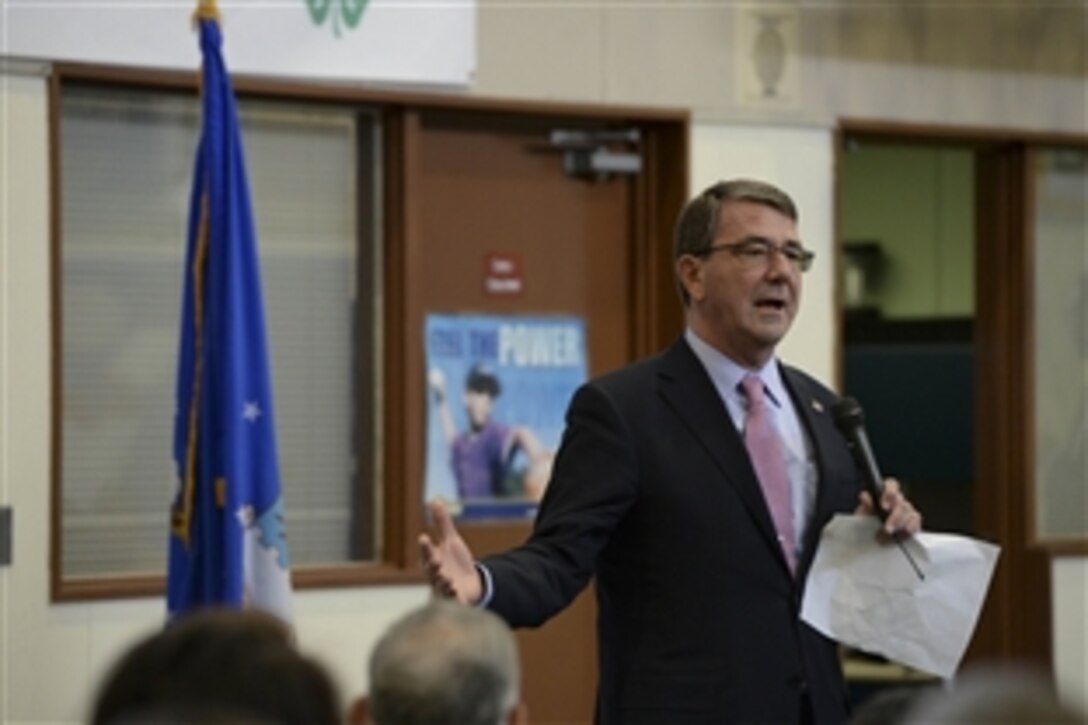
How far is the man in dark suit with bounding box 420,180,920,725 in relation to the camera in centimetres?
370

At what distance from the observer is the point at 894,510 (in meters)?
3.71

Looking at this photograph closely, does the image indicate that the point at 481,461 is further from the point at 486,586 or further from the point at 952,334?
the point at 952,334

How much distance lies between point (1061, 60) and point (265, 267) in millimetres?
3011

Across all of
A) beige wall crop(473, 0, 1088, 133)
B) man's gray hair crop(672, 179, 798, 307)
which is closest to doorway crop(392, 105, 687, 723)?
beige wall crop(473, 0, 1088, 133)

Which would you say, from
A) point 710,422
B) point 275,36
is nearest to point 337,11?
point 275,36

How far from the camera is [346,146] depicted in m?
6.38

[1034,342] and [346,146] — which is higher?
[346,146]

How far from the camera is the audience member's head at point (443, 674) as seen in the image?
2086mm

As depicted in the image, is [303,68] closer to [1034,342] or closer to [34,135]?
[34,135]

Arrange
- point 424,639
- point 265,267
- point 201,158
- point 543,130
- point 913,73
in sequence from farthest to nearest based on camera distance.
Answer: point 913,73
point 543,130
point 265,267
point 201,158
point 424,639

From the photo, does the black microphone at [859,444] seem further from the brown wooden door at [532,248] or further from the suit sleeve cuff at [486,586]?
the brown wooden door at [532,248]

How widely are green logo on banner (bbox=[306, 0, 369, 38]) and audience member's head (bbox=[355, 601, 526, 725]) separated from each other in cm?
408

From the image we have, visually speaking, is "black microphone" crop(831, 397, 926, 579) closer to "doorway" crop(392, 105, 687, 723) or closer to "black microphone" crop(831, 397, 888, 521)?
"black microphone" crop(831, 397, 888, 521)

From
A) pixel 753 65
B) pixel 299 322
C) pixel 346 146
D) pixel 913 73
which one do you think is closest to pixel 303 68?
pixel 346 146
